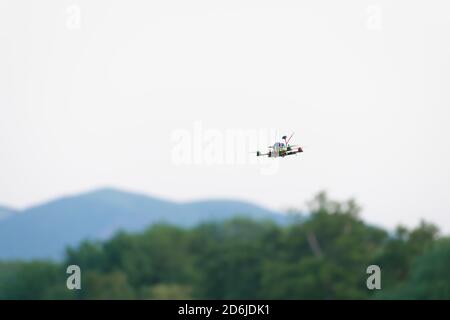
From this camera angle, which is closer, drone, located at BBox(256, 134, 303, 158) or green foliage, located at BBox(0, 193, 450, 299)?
drone, located at BBox(256, 134, 303, 158)

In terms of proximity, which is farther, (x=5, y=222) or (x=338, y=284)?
(x=5, y=222)

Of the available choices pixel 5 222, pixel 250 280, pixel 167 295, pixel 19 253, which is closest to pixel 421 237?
pixel 250 280

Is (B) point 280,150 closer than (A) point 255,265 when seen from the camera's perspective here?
Yes

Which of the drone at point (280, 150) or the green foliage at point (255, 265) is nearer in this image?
the drone at point (280, 150)

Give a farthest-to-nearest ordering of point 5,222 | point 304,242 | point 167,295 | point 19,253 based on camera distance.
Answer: point 5,222 → point 19,253 → point 304,242 → point 167,295
